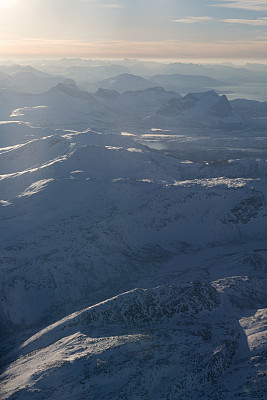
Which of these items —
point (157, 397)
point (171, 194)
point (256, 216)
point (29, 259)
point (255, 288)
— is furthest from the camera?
point (171, 194)

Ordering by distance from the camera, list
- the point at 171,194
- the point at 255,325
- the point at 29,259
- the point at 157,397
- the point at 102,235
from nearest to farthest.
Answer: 1. the point at 157,397
2. the point at 255,325
3. the point at 29,259
4. the point at 102,235
5. the point at 171,194

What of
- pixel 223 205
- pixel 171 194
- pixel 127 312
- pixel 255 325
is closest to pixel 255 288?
pixel 255 325

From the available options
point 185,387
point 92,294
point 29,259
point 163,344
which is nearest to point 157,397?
point 185,387

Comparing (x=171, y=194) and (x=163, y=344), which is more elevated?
(x=171, y=194)

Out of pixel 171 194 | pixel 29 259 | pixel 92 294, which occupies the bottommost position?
pixel 92 294

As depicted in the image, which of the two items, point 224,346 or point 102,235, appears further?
point 102,235

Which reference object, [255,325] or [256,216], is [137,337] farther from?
[256,216]

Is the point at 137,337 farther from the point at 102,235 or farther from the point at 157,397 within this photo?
the point at 102,235
